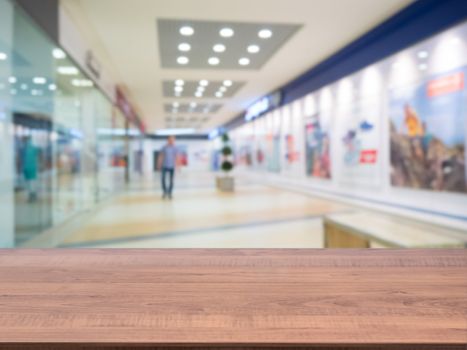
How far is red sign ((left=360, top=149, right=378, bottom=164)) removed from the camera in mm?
8576

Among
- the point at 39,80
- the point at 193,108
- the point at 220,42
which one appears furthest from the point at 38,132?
the point at 193,108

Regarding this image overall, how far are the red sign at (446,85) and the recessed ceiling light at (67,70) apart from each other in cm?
571

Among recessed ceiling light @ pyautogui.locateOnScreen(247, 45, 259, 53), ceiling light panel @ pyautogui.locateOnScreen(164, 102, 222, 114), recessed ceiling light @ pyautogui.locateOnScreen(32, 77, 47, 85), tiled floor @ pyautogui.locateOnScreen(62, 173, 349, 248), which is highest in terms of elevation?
ceiling light panel @ pyautogui.locateOnScreen(164, 102, 222, 114)

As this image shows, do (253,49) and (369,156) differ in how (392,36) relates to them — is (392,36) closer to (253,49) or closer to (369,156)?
(369,156)

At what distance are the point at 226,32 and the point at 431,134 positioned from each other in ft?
13.0

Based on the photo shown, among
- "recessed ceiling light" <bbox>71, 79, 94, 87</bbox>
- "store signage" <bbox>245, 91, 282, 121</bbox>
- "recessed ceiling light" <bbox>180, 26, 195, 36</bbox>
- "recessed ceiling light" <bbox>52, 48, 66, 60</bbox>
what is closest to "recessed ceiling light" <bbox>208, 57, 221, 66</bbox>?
"recessed ceiling light" <bbox>180, 26, 195, 36</bbox>

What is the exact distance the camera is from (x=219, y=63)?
33.5 ft

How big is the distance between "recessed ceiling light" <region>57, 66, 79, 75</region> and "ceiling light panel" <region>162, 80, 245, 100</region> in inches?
202

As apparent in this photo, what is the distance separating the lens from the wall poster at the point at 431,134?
5926 millimetres

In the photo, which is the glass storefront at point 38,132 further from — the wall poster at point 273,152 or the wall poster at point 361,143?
the wall poster at point 273,152

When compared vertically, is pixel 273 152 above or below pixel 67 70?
below

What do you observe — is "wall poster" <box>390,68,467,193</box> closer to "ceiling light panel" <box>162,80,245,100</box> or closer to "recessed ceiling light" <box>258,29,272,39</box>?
"recessed ceiling light" <box>258,29,272,39</box>

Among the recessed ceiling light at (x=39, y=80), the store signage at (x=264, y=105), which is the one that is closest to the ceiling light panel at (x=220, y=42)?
the recessed ceiling light at (x=39, y=80)

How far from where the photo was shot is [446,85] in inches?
243
